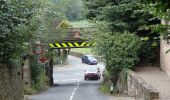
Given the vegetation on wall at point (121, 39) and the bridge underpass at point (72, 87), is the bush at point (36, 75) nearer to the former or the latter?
the bridge underpass at point (72, 87)

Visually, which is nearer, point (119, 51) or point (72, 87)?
point (119, 51)

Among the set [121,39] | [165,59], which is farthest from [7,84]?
[121,39]

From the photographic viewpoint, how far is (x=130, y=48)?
3070 centimetres

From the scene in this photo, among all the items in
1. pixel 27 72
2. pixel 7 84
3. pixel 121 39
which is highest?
pixel 121 39

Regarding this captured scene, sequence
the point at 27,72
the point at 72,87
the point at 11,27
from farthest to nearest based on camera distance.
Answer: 1. the point at 72,87
2. the point at 27,72
3. the point at 11,27

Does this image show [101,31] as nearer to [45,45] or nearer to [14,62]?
[45,45]

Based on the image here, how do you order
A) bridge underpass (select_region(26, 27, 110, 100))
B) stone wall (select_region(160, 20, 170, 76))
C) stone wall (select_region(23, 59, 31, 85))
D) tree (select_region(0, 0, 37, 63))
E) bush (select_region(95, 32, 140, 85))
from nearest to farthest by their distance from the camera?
tree (select_region(0, 0, 37, 63)), stone wall (select_region(160, 20, 170, 76)), bridge underpass (select_region(26, 27, 110, 100)), bush (select_region(95, 32, 140, 85)), stone wall (select_region(23, 59, 31, 85))

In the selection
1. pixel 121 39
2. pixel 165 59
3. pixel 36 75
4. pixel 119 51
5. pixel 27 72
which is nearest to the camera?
pixel 165 59

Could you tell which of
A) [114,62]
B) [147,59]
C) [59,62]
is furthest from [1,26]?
[59,62]

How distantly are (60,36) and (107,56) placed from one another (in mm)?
9967

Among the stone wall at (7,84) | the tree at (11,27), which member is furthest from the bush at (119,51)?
the tree at (11,27)

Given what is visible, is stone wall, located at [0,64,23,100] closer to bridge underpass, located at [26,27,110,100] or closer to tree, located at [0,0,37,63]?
tree, located at [0,0,37,63]

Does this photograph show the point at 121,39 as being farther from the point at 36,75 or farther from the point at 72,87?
the point at 72,87

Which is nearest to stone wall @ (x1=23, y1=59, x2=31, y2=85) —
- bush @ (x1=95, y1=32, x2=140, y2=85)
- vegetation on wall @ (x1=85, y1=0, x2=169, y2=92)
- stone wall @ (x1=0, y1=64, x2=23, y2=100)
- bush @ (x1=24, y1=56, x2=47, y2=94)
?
bush @ (x1=24, y1=56, x2=47, y2=94)
